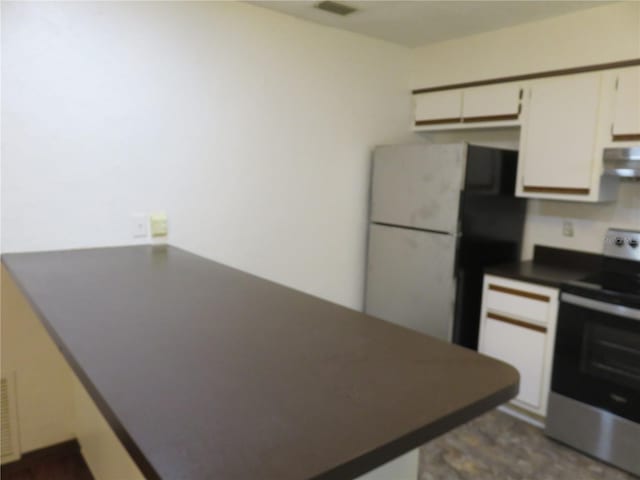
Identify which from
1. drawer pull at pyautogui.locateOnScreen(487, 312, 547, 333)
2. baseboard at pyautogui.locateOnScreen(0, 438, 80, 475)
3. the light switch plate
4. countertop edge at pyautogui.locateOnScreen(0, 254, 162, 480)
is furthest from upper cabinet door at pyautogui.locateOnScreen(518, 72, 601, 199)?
baseboard at pyautogui.locateOnScreen(0, 438, 80, 475)

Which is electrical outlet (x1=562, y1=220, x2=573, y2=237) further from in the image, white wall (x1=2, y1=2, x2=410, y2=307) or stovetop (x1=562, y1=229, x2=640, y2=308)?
white wall (x1=2, y1=2, x2=410, y2=307)

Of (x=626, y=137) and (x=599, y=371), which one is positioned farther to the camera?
(x=626, y=137)

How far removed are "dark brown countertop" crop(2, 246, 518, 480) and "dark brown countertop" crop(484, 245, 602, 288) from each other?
5.37 ft

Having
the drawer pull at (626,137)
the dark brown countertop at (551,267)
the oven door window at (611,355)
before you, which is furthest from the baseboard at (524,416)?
the drawer pull at (626,137)

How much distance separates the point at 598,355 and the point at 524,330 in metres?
0.41

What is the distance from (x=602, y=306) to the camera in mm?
2291

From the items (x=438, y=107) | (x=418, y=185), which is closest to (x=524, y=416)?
(x=418, y=185)

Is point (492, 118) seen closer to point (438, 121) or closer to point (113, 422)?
point (438, 121)

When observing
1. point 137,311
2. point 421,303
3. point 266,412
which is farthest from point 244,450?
point 421,303

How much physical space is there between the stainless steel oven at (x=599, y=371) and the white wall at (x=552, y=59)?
1.02 feet

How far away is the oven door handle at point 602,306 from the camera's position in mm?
2197

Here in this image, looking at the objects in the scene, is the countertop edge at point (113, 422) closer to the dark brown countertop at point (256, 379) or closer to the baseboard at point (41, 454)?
the dark brown countertop at point (256, 379)

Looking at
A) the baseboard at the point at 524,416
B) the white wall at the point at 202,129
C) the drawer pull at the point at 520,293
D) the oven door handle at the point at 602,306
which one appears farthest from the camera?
the baseboard at the point at 524,416

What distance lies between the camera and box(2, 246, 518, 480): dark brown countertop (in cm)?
71
